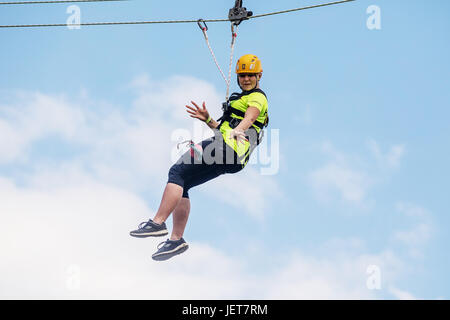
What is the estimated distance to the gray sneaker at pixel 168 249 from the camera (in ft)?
37.7

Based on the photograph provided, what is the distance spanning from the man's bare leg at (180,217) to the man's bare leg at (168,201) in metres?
0.39

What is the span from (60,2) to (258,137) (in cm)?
478

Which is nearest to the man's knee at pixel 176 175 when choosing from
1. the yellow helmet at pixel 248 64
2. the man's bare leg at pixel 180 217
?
the man's bare leg at pixel 180 217

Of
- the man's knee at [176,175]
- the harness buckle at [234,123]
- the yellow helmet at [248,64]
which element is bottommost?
the man's knee at [176,175]

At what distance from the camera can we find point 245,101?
11281 millimetres

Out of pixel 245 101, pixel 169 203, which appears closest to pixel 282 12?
pixel 245 101

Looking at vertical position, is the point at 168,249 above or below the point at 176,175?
below

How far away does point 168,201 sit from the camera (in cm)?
1100

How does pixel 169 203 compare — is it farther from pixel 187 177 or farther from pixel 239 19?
pixel 239 19

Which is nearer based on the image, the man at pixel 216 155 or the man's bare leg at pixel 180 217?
the man at pixel 216 155

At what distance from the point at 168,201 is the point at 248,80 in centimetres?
223

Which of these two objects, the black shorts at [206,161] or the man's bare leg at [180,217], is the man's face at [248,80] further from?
the man's bare leg at [180,217]

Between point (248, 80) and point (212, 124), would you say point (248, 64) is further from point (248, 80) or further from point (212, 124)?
point (212, 124)

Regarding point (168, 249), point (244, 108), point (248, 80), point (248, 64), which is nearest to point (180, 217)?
point (168, 249)
